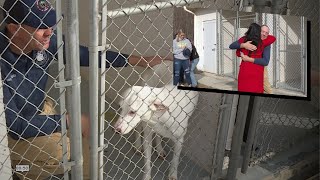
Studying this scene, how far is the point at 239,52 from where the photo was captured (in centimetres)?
189

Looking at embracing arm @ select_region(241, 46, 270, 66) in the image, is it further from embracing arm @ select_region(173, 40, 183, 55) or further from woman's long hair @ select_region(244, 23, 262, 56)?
embracing arm @ select_region(173, 40, 183, 55)

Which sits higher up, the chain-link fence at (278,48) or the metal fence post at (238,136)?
the chain-link fence at (278,48)

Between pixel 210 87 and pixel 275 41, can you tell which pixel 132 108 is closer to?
pixel 210 87

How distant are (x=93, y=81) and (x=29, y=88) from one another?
77 centimetres

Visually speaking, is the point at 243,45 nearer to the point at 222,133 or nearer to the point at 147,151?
the point at 222,133

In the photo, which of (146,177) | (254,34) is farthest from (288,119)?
(254,34)

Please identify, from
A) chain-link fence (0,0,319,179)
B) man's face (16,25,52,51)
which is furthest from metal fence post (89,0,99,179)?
man's face (16,25,52,51)

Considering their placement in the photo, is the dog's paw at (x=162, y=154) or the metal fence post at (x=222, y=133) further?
the dog's paw at (x=162, y=154)

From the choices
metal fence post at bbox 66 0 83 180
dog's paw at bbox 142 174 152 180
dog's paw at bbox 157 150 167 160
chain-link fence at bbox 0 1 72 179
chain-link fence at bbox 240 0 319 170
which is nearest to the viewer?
metal fence post at bbox 66 0 83 180

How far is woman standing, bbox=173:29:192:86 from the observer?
1923mm

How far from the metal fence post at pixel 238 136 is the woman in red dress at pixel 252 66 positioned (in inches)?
25.9

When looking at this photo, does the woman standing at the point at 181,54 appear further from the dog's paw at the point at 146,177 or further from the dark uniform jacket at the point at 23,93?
the dog's paw at the point at 146,177

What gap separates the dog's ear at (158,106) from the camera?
279 centimetres

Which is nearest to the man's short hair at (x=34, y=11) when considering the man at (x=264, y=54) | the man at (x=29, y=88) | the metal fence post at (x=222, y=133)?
the man at (x=29, y=88)
